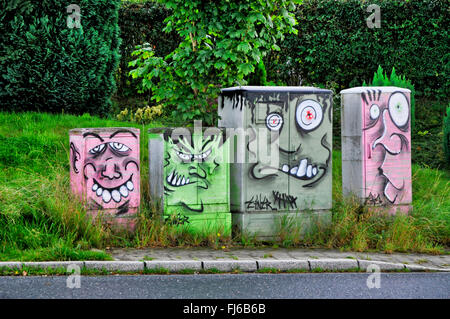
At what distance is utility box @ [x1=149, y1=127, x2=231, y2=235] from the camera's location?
787 cm

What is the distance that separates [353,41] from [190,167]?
6913mm

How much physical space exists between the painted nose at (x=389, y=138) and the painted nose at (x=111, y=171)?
3.45 m

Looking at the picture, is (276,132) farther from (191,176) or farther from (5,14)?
(5,14)

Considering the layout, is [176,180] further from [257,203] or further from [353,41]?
[353,41]

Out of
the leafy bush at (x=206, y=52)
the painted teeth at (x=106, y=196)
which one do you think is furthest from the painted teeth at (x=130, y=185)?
the leafy bush at (x=206, y=52)

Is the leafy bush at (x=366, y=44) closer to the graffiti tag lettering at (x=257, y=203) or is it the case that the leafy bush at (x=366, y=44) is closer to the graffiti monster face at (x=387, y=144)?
the graffiti monster face at (x=387, y=144)

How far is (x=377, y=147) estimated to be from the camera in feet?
28.1

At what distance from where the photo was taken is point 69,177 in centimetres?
815

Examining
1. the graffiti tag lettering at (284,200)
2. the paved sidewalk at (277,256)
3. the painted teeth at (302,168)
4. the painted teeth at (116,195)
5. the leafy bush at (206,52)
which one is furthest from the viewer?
the leafy bush at (206,52)

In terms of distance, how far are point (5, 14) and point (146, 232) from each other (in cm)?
499

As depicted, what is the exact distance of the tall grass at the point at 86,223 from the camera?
7051 mm

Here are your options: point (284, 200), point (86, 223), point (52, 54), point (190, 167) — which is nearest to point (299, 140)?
→ point (284, 200)

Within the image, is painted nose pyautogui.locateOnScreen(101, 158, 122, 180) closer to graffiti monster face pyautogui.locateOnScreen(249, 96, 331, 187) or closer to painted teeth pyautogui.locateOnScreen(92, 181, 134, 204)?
painted teeth pyautogui.locateOnScreen(92, 181, 134, 204)

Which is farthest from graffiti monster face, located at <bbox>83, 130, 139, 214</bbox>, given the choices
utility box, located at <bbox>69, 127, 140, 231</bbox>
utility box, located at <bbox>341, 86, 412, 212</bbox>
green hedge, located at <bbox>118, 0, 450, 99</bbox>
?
green hedge, located at <bbox>118, 0, 450, 99</bbox>
